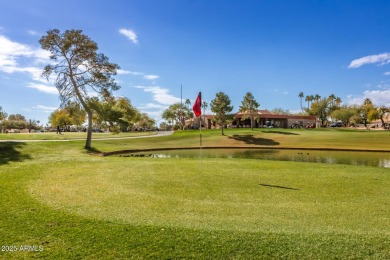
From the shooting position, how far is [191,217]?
6016mm

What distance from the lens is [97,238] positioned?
Answer: 4844 mm

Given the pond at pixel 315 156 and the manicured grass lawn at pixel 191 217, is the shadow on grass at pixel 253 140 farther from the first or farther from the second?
the manicured grass lawn at pixel 191 217

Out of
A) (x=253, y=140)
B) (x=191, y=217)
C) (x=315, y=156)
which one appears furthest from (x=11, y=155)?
(x=253, y=140)

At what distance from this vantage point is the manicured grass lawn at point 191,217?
181 inches

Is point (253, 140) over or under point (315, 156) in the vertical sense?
over

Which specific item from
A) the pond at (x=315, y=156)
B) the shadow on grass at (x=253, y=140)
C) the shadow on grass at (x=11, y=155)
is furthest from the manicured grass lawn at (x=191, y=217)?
the shadow on grass at (x=253, y=140)

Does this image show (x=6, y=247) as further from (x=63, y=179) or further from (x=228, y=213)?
(x=63, y=179)

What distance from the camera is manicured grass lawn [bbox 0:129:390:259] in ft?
15.1

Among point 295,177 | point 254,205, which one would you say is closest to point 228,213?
point 254,205

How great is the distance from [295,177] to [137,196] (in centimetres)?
682

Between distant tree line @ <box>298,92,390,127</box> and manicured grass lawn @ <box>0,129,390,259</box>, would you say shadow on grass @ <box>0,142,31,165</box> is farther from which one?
distant tree line @ <box>298,92,390,127</box>

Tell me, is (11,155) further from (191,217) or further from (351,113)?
(351,113)

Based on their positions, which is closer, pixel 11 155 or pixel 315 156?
pixel 11 155

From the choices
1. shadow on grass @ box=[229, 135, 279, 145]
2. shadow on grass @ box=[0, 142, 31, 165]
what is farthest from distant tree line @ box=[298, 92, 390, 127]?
shadow on grass @ box=[0, 142, 31, 165]
